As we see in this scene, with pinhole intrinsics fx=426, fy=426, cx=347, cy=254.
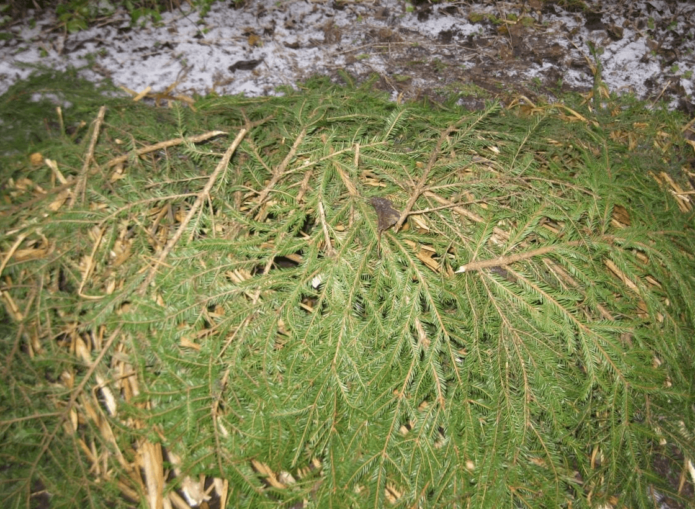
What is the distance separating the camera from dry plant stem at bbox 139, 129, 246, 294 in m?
1.47

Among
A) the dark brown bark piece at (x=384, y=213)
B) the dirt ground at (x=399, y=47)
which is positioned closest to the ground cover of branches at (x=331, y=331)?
the dark brown bark piece at (x=384, y=213)

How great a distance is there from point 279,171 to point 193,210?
355 millimetres

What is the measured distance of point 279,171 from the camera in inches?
65.2

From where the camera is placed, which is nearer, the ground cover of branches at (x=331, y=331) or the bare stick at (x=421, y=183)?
the ground cover of branches at (x=331, y=331)

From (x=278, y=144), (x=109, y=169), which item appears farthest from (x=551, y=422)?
(x=109, y=169)

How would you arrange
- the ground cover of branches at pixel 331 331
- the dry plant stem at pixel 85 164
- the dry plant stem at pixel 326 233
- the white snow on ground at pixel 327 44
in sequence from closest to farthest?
the ground cover of branches at pixel 331 331, the dry plant stem at pixel 326 233, the dry plant stem at pixel 85 164, the white snow on ground at pixel 327 44

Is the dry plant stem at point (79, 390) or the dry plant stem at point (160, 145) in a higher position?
the dry plant stem at point (160, 145)

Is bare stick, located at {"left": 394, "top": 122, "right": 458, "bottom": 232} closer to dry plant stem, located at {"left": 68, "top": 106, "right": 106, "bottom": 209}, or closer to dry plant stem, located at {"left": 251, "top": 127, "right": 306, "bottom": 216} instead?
dry plant stem, located at {"left": 251, "top": 127, "right": 306, "bottom": 216}

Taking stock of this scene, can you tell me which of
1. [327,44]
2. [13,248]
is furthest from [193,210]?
[327,44]

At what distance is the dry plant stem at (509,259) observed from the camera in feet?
4.72

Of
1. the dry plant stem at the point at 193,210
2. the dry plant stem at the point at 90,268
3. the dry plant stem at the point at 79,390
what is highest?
the dry plant stem at the point at 193,210

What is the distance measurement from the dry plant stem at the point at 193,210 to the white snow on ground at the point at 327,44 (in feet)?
5.87

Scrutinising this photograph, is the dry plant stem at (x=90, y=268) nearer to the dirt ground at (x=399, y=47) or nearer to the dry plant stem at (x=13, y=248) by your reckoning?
the dry plant stem at (x=13, y=248)

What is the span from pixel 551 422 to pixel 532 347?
259 mm
